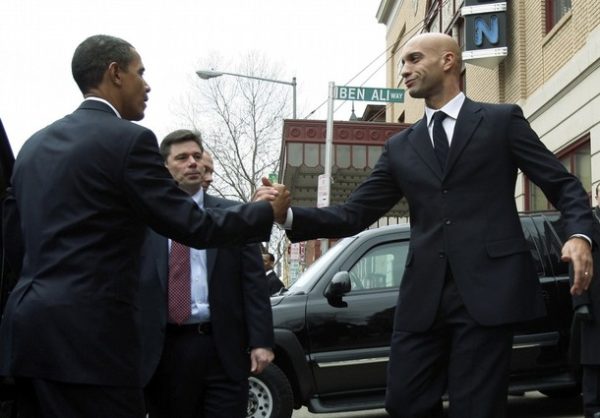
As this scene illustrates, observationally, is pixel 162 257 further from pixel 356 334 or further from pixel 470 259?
pixel 356 334

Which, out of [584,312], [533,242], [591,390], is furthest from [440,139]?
[533,242]

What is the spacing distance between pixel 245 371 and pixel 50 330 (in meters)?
1.80

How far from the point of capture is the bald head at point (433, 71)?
4.34 m

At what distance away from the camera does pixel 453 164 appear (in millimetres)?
4086

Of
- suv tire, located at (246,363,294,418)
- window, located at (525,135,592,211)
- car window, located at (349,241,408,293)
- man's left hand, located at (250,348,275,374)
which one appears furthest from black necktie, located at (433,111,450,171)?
window, located at (525,135,592,211)

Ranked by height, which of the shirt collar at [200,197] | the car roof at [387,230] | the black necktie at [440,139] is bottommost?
the shirt collar at [200,197]

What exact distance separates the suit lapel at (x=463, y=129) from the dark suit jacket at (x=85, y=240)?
1321 mm

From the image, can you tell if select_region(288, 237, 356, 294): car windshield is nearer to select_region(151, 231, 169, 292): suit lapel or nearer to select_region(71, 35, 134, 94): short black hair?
select_region(151, 231, 169, 292): suit lapel

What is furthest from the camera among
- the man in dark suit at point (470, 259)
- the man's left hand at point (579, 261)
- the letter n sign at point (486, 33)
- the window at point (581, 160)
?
the letter n sign at point (486, 33)

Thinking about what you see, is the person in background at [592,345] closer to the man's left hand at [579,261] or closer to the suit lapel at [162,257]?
the man's left hand at [579,261]

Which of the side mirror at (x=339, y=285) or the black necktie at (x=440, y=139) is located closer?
the black necktie at (x=440, y=139)

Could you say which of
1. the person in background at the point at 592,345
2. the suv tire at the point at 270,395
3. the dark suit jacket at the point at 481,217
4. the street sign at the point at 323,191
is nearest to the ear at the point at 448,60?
the dark suit jacket at the point at 481,217

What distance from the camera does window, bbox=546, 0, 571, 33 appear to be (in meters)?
16.6

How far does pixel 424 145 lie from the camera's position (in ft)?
13.9
